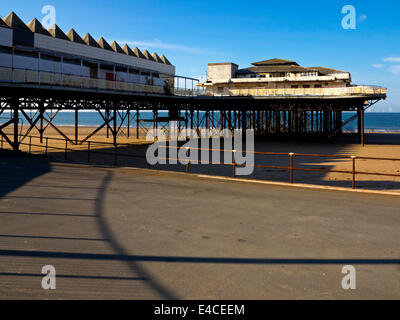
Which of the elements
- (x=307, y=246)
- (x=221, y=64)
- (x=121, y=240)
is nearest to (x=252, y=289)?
(x=307, y=246)

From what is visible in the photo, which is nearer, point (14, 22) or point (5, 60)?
point (5, 60)

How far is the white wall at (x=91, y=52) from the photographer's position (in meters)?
28.3

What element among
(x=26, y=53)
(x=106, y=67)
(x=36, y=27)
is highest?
(x=36, y=27)

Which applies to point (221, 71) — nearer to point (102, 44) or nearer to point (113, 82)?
point (102, 44)

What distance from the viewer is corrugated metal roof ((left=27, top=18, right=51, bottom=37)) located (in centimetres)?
2809

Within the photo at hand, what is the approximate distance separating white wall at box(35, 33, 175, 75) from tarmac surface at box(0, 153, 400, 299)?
18846mm

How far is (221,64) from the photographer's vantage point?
55750 millimetres

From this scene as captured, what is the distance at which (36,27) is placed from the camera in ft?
92.7

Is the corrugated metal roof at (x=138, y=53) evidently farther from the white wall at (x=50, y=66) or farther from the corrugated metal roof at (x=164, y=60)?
the white wall at (x=50, y=66)

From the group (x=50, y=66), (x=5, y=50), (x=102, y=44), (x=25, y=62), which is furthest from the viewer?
(x=102, y=44)

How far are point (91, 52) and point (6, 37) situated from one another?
29.0 ft

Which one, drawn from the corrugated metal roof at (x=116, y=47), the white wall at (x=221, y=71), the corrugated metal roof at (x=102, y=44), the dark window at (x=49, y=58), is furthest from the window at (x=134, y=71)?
the white wall at (x=221, y=71)

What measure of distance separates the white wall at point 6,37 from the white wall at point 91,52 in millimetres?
A: 2323

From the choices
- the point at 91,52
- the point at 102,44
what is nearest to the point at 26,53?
the point at 91,52
